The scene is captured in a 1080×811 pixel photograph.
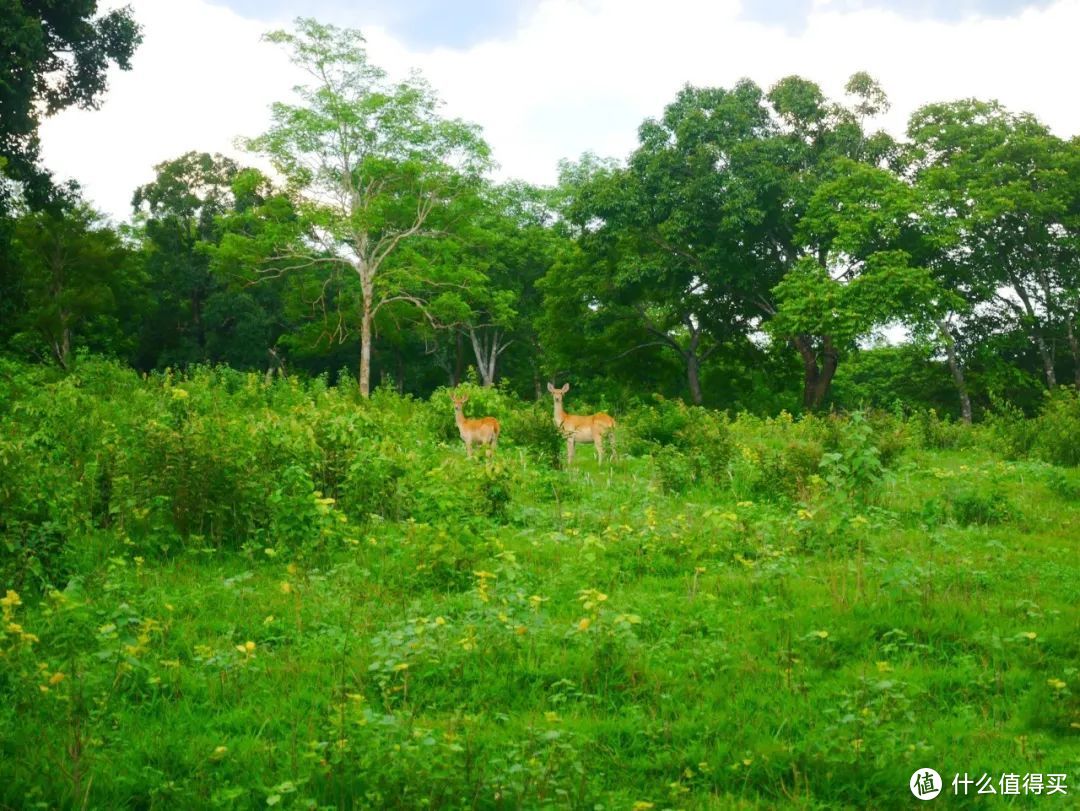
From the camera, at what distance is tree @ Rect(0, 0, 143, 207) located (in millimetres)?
19953

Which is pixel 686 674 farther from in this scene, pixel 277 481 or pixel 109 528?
pixel 109 528

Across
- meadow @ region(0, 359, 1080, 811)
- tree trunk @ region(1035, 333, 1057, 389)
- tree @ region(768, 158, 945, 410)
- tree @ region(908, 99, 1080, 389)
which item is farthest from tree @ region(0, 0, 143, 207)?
tree trunk @ region(1035, 333, 1057, 389)

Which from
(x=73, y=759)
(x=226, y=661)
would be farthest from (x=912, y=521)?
(x=73, y=759)

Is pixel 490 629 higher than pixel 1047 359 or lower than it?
lower

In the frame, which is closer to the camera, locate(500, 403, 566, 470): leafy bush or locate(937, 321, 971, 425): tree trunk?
locate(500, 403, 566, 470): leafy bush

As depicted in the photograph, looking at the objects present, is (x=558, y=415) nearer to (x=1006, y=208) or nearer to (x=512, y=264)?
(x=1006, y=208)

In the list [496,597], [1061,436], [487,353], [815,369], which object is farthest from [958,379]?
[496,597]

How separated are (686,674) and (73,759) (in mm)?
3226

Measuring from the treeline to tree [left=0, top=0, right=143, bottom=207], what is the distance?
0.51 feet

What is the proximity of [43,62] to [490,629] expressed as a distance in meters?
22.2

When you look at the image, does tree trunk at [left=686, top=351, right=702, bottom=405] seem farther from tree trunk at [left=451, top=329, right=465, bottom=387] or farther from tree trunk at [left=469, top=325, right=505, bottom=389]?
tree trunk at [left=451, top=329, right=465, bottom=387]

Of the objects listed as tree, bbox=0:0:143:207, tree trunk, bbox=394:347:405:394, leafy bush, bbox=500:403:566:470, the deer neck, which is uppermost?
tree, bbox=0:0:143:207

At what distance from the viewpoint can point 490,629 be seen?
5934 millimetres

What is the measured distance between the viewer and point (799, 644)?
236 inches
